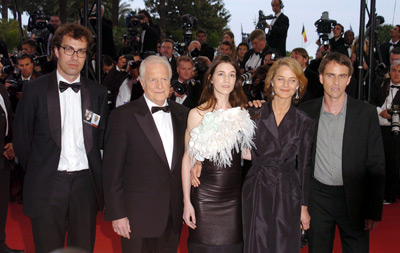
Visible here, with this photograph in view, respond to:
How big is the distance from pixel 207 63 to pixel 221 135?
354 cm

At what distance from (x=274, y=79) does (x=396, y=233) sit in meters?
2.95

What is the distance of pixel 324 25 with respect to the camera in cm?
729

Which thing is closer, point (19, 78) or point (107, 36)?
point (19, 78)

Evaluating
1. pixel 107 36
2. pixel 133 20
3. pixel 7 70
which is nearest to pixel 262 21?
pixel 133 20

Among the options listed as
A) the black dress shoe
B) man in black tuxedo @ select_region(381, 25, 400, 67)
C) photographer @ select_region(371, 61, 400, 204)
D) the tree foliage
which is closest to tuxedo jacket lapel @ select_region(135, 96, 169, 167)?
the black dress shoe

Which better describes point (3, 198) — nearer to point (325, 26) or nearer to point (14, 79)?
point (14, 79)

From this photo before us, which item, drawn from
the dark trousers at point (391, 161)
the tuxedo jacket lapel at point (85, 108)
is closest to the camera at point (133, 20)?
the dark trousers at point (391, 161)

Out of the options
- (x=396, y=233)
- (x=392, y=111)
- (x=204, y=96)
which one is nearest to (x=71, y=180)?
(x=204, y=96)

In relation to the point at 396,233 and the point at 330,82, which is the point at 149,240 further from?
the point at 396,233

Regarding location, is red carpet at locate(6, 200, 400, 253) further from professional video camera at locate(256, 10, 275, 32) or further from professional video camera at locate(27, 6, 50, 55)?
professional video camera at locate(256, 10, 275, 32)

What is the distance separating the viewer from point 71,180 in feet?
9.95

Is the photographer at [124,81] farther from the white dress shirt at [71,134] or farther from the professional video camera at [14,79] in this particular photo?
the white dress shirt at [71,134]

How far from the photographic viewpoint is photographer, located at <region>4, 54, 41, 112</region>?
249 inches

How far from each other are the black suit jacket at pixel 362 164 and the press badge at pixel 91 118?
5.73 ft
